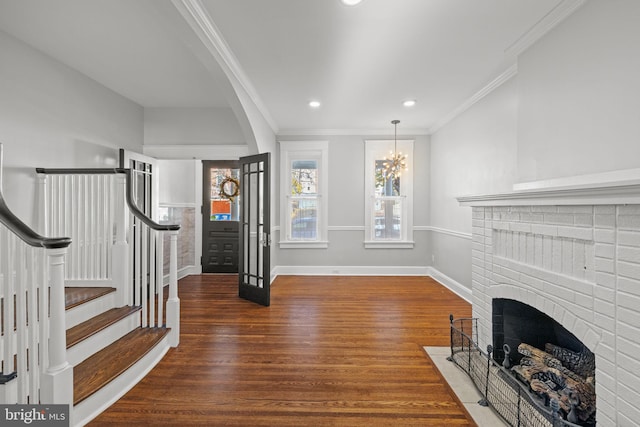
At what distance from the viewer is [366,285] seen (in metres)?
4.68

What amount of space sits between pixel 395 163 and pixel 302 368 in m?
3.38

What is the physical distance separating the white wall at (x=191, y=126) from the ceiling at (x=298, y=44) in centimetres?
38

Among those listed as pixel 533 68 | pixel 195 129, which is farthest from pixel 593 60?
pixel 195 129

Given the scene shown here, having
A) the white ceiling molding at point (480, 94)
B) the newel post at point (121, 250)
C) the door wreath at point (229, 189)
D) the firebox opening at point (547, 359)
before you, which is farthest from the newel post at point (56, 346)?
the door wreath at point (229, 189)

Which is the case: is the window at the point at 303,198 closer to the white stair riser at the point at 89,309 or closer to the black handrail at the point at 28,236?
the white stair riser at the point at 89,309

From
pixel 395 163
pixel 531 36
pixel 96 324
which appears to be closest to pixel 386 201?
pixel 395 163

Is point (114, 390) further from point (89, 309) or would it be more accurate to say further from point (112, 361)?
point (89, 309)

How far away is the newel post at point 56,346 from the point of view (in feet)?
4.99

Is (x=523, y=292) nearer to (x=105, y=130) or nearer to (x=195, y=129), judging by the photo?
(x=195, y=129)

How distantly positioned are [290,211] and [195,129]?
2080mm

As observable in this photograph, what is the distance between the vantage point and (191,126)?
4.40 m

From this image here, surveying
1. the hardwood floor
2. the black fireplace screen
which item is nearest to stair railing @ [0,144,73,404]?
the hardwood floor

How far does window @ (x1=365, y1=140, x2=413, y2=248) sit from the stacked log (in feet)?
10.8

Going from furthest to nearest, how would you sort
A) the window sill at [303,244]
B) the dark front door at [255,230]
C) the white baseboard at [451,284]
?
the window sill at [303,244] < the white baseboard at [451,284] < the dark front door at [255,230]
